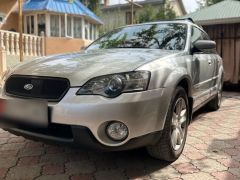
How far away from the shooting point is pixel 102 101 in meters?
2.54

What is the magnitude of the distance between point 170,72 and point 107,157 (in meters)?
1.15

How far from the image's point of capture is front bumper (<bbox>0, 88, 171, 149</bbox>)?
2.53m

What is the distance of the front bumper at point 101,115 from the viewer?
253 centimetres

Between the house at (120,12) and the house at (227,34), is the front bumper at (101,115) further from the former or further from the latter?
Result: the house at (120,12)

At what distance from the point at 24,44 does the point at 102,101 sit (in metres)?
13.0

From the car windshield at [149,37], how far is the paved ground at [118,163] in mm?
1242

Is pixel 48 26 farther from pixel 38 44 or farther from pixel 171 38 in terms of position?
pixel 171 38

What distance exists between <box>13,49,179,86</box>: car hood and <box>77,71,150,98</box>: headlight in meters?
0.05

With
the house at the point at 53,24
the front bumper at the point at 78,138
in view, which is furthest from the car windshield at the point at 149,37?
the house at the point at 53,24

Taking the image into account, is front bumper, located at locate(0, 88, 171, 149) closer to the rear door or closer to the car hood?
the car hood

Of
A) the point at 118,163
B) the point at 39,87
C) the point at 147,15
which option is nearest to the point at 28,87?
the point at 39,87

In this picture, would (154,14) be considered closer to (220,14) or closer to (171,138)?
(220,14)

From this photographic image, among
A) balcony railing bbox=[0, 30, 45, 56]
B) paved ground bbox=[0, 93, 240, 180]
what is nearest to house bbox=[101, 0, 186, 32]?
balcony railing bbox=[0, 30, 45, 56]

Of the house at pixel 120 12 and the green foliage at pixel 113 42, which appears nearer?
the green foliage at pixel 113 42
